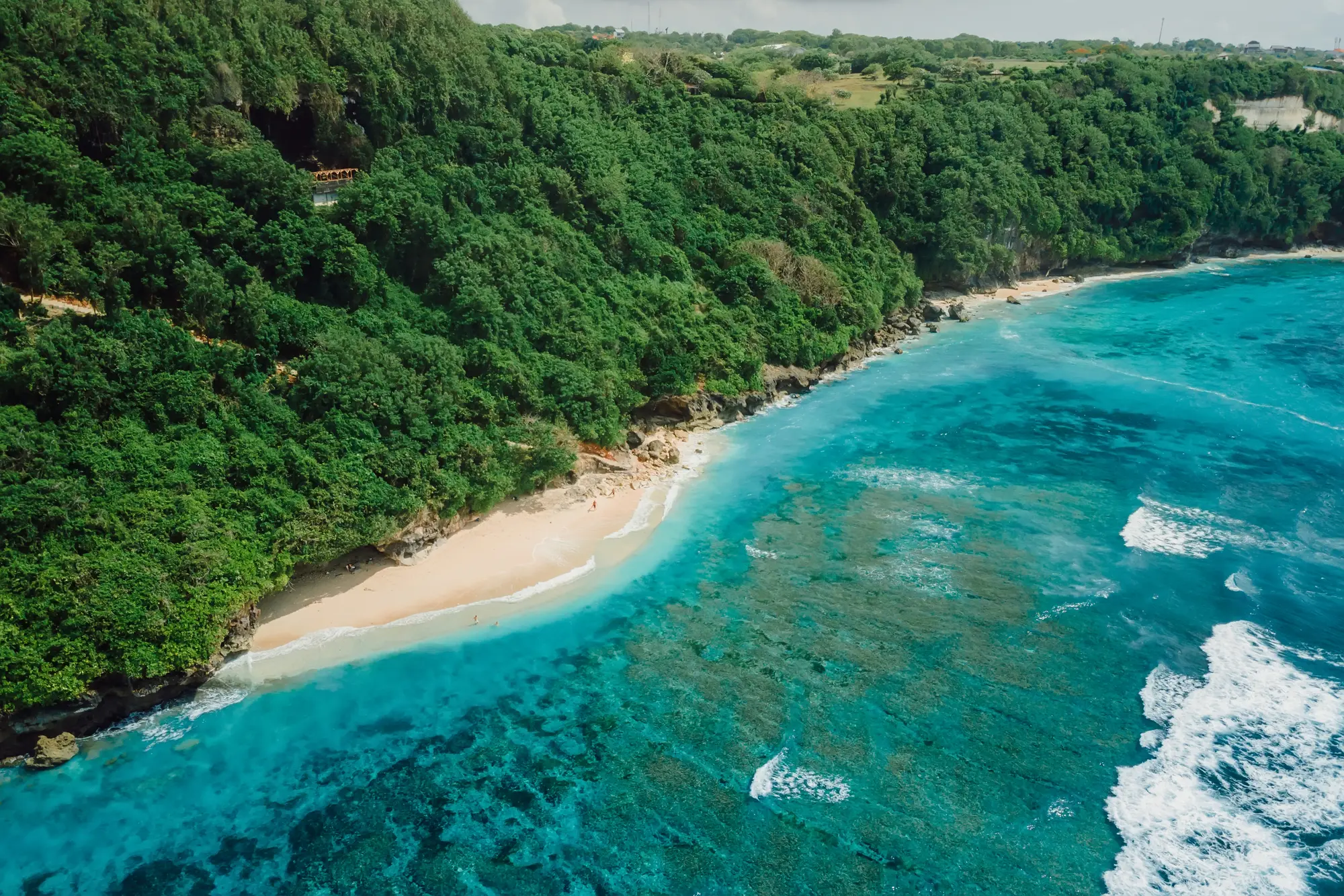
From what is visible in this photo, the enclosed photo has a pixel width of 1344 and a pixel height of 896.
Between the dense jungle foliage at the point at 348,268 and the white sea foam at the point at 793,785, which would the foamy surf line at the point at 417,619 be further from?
the white sea foam at the point at 793,785

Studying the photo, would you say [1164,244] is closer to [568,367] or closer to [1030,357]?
[1030,357]

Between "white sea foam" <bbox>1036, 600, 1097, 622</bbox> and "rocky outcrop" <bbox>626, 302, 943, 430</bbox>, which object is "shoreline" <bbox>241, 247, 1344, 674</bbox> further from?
"white sea foam" <bbox>1036, 600, 1097, 622</bbox>

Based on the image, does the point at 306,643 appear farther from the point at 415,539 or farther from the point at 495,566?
the point at 495,566

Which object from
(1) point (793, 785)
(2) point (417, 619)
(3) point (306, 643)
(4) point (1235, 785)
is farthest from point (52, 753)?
(4) point (1235, 785)

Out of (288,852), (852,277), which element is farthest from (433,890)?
(852,277)

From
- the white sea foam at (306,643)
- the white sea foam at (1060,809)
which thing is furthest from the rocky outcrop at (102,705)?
the white sea foam at (1060,809)

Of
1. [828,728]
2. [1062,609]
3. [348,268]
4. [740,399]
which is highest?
[348,268]
